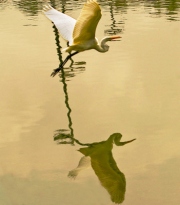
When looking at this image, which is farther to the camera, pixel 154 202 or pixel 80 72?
pixel 80 72

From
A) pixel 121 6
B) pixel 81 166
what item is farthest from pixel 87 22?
pixel 121 6

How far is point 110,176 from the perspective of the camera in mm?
5074

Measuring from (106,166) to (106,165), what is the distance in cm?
2

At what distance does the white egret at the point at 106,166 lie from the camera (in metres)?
4.75

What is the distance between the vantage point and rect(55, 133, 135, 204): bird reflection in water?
4.75 metres

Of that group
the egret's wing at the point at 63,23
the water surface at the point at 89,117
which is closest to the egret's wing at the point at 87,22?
the egret's wing at the point at 63,23

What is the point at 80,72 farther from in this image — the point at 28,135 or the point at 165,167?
the point at 165,167

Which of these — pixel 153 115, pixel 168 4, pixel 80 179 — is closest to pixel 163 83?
pixel 153 115

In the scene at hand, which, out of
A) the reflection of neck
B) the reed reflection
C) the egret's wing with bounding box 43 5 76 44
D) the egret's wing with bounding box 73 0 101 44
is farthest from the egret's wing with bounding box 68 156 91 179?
the reed reflection

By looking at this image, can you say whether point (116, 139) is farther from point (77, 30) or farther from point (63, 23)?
point (63, 23)

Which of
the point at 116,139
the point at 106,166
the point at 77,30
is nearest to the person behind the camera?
the point at 106,166

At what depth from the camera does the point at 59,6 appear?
19203 millimetres

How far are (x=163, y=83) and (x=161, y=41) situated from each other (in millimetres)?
4088

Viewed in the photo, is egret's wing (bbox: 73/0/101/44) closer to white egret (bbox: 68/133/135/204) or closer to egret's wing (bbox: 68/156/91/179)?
white egret (bbox: 68/133/135/204)
